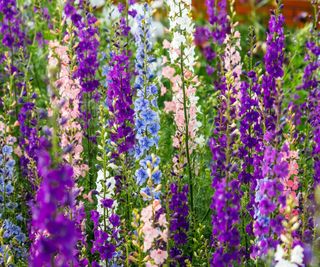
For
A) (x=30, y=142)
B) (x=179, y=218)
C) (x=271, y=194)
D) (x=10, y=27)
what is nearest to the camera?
(x=271, y=194)

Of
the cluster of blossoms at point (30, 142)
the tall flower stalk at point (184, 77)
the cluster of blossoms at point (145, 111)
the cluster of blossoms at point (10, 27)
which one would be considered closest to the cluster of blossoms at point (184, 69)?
the tall flower stalk at point (184, 77)

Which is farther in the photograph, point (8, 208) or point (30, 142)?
point (8, 208)

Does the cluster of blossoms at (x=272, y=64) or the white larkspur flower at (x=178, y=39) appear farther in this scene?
the white larkspur flower at (x=178, y=39)

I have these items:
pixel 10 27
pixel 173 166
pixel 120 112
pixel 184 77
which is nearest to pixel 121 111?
pixel 120 112

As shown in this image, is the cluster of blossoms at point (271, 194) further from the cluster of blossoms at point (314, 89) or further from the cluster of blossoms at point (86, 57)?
the cluster of blossoms at point (86, 57)

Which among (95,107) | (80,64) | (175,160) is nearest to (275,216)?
(175,160)

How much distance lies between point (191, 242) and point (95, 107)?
5.89 ft

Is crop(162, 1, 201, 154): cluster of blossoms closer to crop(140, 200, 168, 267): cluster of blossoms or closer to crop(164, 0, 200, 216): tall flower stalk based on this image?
crop(164, 0, 200, 216): tall flower stalk

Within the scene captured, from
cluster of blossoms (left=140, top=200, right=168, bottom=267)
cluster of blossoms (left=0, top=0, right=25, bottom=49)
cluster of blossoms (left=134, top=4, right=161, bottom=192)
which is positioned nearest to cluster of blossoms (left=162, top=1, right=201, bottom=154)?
cluster of blossoms (left=134, top=4, right=161, bottom=192)

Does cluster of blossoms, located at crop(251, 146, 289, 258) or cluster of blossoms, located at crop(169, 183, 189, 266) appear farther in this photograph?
cluster of blossoms, located at crop(169, 183, 189, 266)

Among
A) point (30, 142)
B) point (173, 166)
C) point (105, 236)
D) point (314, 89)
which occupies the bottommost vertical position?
point (105, 236)

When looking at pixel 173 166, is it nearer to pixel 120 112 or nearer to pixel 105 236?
pixel 120 112

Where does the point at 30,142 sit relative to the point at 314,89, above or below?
below

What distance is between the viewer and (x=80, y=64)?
5.15 m
